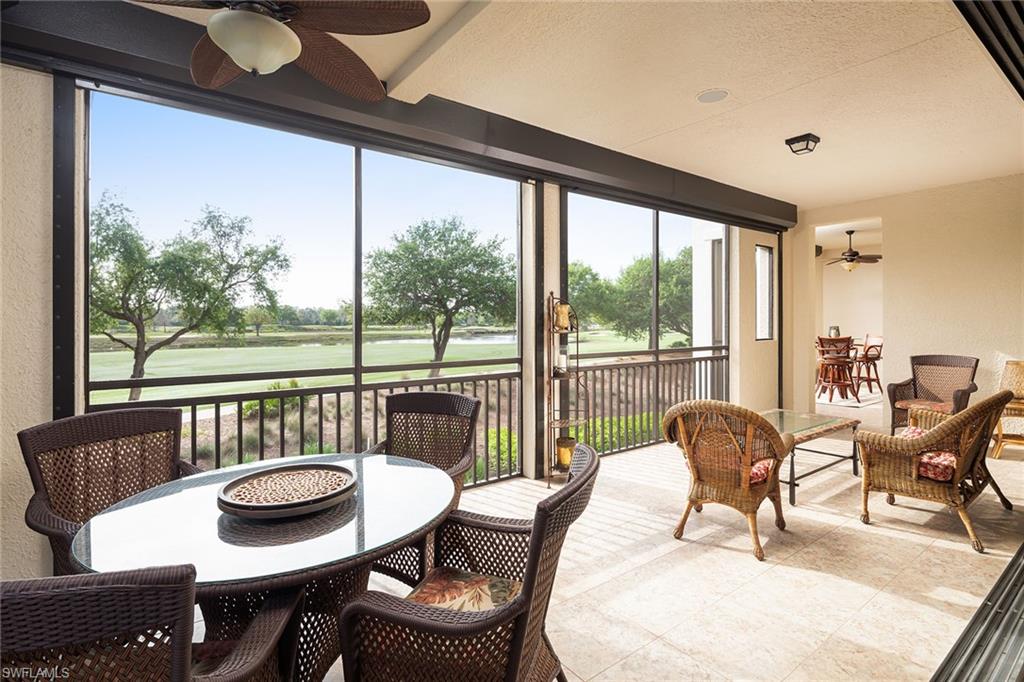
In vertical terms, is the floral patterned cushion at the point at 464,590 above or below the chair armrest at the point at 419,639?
below

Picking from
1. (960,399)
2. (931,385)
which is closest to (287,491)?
(960,399)

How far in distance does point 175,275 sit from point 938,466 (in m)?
4.56

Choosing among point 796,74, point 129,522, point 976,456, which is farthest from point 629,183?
point 129,522

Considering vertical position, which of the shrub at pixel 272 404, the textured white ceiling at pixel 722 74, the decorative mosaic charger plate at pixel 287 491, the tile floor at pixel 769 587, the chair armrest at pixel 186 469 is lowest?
the tile floor at pixel 769 587

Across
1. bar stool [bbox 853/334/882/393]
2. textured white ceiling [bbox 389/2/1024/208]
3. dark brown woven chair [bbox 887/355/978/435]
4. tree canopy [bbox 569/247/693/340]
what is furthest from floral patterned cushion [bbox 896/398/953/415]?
bar stool [bbox 853/334/882/393]

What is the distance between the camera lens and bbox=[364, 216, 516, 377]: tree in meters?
3.68

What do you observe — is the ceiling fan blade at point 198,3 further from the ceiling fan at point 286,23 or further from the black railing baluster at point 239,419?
the black railing baluster at point 239,419

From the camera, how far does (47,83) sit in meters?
2.35

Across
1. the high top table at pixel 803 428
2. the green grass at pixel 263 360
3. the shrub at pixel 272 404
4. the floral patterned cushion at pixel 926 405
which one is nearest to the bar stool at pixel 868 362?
the floral patterned cushion at pixel 926 405

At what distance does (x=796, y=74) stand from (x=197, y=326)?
373cm

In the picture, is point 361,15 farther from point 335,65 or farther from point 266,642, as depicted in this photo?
point 266,642

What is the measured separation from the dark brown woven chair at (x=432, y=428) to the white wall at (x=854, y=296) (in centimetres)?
1011

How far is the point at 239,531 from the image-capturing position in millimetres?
1487

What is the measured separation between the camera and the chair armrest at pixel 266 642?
3.59ft
